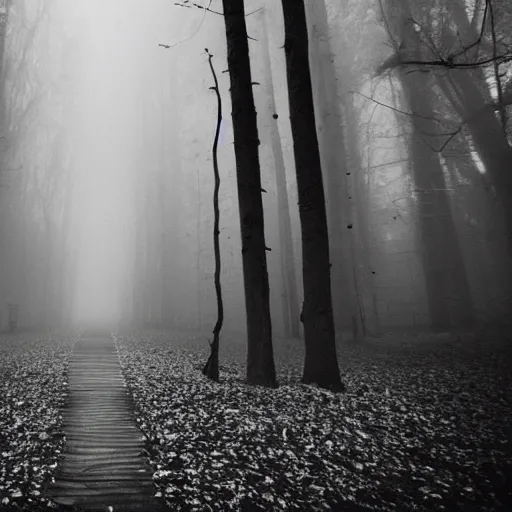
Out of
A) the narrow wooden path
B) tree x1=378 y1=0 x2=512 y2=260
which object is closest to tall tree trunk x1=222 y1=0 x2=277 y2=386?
the narrow wooden path

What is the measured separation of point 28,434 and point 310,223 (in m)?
4.53

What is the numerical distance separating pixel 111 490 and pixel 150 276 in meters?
29.5

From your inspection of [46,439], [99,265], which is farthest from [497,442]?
[99,265]

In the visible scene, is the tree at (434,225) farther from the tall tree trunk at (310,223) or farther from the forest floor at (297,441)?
the tall tree trunk at (310,223)

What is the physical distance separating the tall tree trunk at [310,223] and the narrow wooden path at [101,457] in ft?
9.64

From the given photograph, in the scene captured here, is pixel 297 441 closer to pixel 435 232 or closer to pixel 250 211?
pixel 250 211

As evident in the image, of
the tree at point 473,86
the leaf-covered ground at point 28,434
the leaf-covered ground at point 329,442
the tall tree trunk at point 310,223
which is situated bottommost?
the leaf-covered ground at point 329,442

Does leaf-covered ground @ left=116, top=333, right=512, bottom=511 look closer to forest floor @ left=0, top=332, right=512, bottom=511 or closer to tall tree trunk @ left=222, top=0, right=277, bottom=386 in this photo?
forest floor @ left=0, top=332, right=512, bottom=511

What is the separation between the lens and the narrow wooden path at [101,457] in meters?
2.78

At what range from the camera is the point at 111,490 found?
291cm

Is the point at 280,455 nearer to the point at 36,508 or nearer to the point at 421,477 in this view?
the point at 421,477

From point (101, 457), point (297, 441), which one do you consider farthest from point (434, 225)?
point (101, 457)

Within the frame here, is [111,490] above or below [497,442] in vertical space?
above

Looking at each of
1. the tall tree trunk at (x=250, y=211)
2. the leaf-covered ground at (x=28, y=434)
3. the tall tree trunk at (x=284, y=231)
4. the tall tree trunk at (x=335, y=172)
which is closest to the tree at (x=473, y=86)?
the tall tree trunk at (x=335, y=172)
